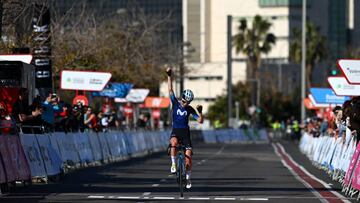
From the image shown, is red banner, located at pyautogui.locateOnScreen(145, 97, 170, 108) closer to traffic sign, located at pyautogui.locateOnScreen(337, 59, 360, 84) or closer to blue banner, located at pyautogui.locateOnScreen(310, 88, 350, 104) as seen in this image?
blue banner, located at pyautogui.locateOnScreen(310, 88, 350, 104)

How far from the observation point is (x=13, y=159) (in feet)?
72.3

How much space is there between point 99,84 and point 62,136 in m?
9.61

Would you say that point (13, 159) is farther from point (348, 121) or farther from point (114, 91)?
point (114, 91)

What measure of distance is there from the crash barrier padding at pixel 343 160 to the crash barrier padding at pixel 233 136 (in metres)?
46.1

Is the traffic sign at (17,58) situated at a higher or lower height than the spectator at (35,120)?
higher

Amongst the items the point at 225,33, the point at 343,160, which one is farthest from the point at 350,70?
the point at 225,33

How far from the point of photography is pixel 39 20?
110 ft

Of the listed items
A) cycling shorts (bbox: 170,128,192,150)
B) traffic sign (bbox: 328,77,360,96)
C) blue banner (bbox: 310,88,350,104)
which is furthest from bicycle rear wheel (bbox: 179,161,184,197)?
blue banner (bbox: 310,88,350,104)

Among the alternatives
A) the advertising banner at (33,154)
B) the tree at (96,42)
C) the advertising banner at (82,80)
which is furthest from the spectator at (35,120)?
the advertising banner at (82,80)

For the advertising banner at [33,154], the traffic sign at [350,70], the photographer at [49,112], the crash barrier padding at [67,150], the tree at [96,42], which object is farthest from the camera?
the tree at [96,42]

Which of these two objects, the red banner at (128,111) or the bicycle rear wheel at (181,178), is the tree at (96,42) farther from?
the bicycle rear wheel at (181,178)

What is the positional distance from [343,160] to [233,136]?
60.3 m

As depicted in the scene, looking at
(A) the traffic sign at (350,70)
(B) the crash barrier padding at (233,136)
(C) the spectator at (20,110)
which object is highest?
(A) the traffic sign at (350,70)

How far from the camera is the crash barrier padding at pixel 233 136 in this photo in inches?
3349
